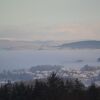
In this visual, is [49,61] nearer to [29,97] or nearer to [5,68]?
[5,68]

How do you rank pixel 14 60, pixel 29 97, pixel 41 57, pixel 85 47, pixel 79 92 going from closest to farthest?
pixel 29 97, pixel 79 92, pixel 85 47, pixel 14 60, pixel 41 57

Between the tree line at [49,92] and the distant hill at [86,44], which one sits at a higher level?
the distant hill at [86,44]

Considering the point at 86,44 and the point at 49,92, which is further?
the point at 86,44

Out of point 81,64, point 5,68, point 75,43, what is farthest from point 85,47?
point 5,68

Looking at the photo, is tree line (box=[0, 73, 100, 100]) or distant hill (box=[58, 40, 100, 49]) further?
distant hill (box=[58, 40, 100, 49])

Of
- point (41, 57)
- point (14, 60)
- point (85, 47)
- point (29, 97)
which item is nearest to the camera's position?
point (29, 97)

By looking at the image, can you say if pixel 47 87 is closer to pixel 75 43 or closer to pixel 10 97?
pixel 10 97

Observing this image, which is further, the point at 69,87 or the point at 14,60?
the point at 14,60

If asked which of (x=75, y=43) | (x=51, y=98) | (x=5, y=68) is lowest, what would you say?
(x=51, y=98)

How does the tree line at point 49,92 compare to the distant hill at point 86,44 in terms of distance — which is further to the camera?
the distant hill at point 86,44

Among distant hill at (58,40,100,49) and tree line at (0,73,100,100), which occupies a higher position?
distant hill at (58,40,100,49)

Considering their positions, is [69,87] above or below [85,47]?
below

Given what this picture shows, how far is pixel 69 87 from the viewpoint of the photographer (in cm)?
2475

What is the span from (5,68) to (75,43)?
57.0 ft
